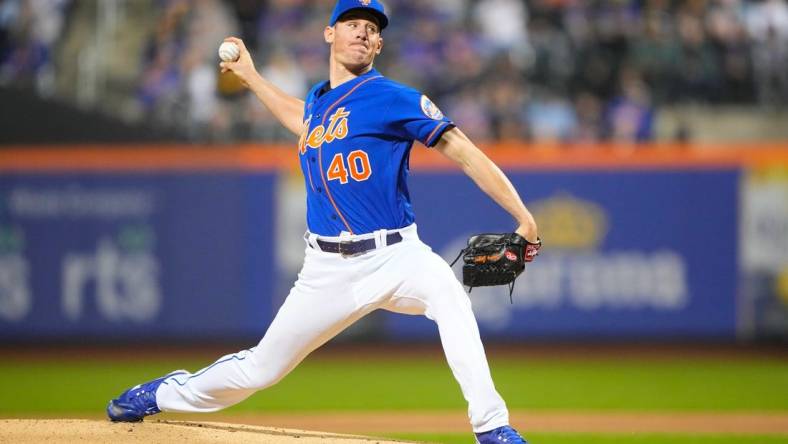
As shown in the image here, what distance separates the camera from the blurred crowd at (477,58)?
12414 millimetres

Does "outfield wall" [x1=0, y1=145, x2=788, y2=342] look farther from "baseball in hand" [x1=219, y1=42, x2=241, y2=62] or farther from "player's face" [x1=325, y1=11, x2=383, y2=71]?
"player's face" [x1=325, y1=11, x2=383, y2=71]

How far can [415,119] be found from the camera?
448cm

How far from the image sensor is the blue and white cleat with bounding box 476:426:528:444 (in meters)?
4.41

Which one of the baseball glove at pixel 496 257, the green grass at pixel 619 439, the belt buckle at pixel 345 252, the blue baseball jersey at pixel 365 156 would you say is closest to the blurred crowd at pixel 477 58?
the green grass at pixel 619 439

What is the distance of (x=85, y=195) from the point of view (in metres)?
11.4

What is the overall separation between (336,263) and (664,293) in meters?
7.36

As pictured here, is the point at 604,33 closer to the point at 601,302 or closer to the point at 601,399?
the point at 601,302

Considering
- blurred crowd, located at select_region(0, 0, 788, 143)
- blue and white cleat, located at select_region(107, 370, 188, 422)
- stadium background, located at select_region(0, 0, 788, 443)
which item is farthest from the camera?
Answer: blurred crowd, located at select_region(0, 0, 788, 143)

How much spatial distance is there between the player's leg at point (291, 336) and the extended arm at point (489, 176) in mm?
691

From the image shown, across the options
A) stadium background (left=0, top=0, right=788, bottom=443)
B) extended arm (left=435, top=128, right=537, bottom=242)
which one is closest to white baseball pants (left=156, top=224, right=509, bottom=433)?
extended arm (left=435, top=128, right=537, bottom=242)

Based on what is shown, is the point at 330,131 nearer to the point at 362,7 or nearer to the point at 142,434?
the point at 362,7

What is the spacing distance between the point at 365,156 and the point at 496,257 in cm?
70

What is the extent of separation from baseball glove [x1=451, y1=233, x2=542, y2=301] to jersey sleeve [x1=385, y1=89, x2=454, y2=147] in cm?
49

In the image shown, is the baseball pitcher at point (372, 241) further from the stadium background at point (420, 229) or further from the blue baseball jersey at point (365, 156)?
the stadium background at point (420, 229)
